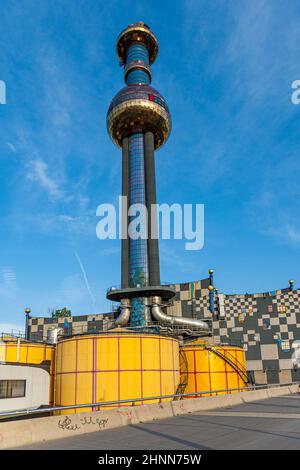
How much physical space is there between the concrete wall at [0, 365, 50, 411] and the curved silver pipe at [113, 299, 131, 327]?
816 inches

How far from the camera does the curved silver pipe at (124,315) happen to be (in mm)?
52406

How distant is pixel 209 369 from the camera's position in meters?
35.1

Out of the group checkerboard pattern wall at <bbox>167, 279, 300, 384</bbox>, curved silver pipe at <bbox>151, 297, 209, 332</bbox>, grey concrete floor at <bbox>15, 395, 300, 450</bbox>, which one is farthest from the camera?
curved silver pipe at <bbox>151, 297, 209, 332</bbox>

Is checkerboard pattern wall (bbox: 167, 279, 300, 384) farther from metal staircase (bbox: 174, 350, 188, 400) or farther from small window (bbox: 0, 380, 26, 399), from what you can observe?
small window (bbox: 0, 380, 26, 399)

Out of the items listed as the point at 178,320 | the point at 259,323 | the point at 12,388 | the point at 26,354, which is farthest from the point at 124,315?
the point at 12,388

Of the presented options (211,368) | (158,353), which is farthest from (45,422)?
(211,368)

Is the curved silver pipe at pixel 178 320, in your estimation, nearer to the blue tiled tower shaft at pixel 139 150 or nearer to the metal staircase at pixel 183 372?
the blue tiled tower shaft at pixel 139 150

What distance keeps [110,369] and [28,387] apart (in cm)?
792

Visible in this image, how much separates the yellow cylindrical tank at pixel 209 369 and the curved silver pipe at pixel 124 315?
16881 millimetres

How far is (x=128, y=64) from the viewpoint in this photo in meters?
70.0

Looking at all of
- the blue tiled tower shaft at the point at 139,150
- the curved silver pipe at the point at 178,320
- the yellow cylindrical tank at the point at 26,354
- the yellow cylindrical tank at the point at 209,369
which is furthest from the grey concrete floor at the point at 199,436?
the blue tiled tower shaft at the point at 139,150

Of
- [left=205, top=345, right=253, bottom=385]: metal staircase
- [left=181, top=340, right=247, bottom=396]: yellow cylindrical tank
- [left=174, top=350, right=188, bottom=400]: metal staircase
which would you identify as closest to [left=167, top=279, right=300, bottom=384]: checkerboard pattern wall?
[left=205, top=345, right=253, bottom=385]: metal staircase

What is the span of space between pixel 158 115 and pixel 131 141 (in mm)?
6304

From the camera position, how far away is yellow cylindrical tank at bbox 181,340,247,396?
114 feet
